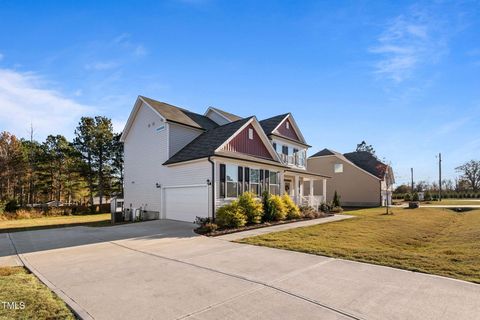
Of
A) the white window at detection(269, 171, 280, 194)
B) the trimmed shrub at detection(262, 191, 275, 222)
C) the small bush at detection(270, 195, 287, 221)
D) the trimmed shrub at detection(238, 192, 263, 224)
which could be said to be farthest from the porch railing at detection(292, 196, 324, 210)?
the trimmed shrub at detection(238, 192, 263, 224)

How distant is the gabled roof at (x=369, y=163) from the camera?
35.4 m

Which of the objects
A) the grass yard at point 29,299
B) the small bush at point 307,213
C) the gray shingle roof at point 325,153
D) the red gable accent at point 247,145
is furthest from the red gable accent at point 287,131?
the grass yard at point 29,299

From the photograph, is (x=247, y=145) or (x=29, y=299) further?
(x=247, y=145)

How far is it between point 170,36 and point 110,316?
11.4 m

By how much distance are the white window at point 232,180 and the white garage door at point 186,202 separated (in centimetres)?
143

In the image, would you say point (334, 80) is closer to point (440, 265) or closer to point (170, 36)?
point (170, 36)

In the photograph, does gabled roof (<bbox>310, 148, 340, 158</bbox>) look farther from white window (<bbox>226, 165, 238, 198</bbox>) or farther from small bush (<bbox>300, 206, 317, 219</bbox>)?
white window (<bbox>226, 165, 238, 198</bbox>)

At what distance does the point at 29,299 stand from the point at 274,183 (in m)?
16.3

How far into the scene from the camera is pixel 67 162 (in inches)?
1495

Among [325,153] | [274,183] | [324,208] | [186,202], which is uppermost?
[325,153]

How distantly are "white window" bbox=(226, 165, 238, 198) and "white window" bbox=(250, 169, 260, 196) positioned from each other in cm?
146

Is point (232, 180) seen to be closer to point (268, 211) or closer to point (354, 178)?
point (268, 211)

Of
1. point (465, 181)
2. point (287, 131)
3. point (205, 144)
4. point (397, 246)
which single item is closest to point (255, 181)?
point (205, 144)

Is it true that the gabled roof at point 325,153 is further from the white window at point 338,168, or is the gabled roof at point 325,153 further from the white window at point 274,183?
the white window at point 274,183
